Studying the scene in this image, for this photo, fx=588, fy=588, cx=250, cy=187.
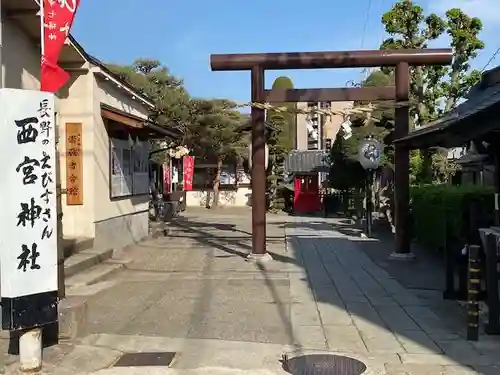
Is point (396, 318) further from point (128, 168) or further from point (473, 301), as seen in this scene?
point (128, 168)

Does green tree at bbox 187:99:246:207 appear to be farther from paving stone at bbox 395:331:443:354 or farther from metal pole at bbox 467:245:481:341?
metal pole at bbox 467:245:481:341

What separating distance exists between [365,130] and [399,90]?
43.6ft

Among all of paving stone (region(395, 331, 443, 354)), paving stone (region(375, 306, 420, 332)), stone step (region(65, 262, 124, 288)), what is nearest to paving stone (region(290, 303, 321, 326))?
paving stone (region(375, 306, 420, 332))

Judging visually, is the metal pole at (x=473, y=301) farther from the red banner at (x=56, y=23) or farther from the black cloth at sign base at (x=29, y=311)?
the red banner at (x=56, y=23)

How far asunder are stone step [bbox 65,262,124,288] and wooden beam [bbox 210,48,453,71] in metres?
5.04

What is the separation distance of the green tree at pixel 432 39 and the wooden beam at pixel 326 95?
6413 millimetres

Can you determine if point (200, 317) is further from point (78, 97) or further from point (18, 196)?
point (78, 97)

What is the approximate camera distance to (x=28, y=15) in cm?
1009

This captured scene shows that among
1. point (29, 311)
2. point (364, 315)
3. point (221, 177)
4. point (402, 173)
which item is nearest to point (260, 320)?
point (364, 315)

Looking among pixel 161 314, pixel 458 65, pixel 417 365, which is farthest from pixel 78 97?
pixel 458 65

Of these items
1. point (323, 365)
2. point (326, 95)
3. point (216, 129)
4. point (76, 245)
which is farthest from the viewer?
point (216, 129)

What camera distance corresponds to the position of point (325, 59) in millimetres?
13586

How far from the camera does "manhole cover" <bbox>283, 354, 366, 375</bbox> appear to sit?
6.04m

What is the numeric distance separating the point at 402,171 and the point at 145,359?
9525mm
